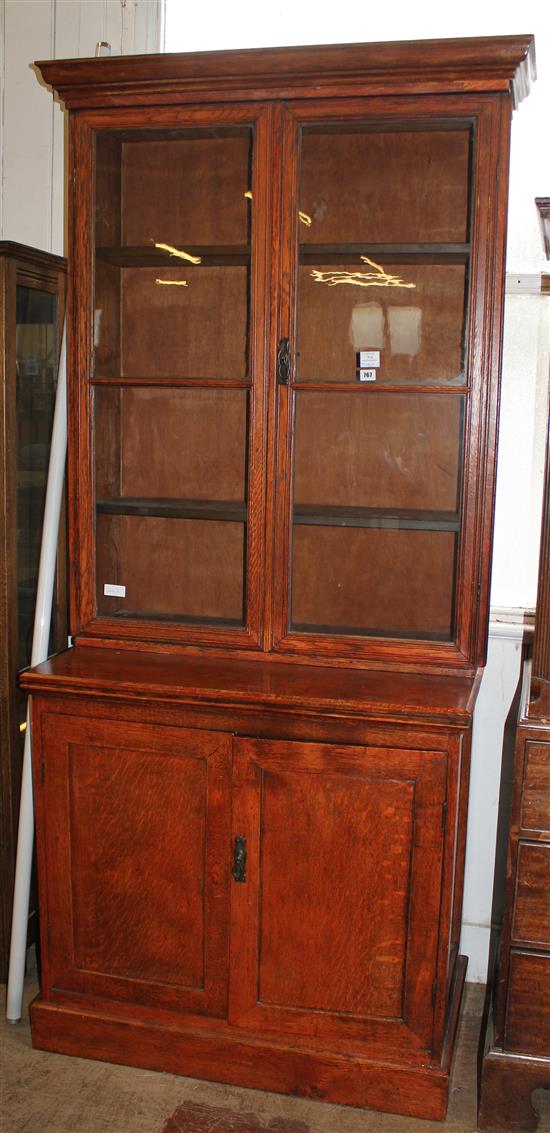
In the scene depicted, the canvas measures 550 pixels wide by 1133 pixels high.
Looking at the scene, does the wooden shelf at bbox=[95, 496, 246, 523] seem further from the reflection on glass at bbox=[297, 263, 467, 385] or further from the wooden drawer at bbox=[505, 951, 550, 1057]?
the wooden drawer at bbox=[505, 951, 550, 1057]

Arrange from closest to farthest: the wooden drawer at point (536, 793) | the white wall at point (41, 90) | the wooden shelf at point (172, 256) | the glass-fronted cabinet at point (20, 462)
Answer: the wooden drawer at point (536, 793) < the wooden shelf at point (172, 256) < the glass-fronted cabinet at point (20, 462) < the white wall at point (41, 90)

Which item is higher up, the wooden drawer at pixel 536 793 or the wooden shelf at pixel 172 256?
the wooden shelf at pixel 172 256

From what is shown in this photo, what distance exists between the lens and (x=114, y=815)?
2242 millimetres

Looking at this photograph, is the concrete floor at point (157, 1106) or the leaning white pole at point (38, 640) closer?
the concrete floor at point (157, 1106)

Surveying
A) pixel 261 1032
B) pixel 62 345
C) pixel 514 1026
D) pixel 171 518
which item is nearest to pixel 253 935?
pixel 261 1032

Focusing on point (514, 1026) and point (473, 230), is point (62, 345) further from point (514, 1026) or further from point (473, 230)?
point (514, 1026)

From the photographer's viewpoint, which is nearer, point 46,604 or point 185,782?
point 185,782

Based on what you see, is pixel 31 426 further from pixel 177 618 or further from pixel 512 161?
pixel 512 161

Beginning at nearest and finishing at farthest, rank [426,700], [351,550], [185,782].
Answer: [426,700] < [185,782] < [351,550]

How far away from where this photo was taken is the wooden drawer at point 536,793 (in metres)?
1.99

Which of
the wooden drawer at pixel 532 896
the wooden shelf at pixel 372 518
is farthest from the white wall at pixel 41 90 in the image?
the wooden drawer at pixel 532 896

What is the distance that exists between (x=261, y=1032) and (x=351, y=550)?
3.60 feet

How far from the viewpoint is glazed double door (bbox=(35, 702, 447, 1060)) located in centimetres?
208

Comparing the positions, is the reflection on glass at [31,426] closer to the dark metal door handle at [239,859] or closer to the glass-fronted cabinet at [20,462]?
the glass-fronted cabinet at [20,462]
